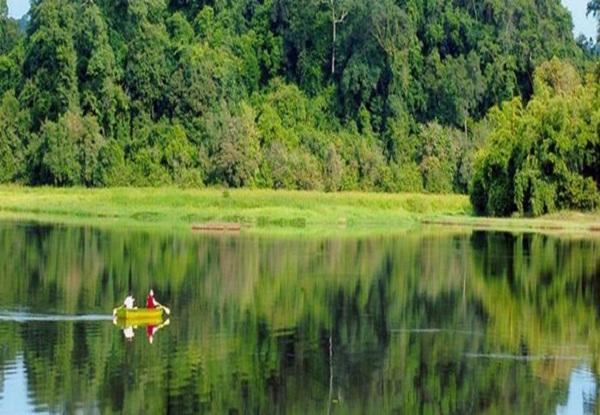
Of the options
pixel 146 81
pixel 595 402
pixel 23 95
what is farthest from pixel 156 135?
pixel 595 402

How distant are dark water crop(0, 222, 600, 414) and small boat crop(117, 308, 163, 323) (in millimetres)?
553

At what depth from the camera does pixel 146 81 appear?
83938 mm

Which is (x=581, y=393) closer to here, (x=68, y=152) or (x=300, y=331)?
(x=300, y=331)

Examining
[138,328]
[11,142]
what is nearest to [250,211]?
[11,142]

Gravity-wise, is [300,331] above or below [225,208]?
below

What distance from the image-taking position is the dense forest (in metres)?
79.0

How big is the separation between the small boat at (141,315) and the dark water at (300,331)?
55 centimetres

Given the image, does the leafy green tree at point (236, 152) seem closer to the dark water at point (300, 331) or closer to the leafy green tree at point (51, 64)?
the leafy green tree at point (51, 64)

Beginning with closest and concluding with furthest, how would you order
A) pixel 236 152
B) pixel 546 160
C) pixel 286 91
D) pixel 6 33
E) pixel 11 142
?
pixel 546 160
pixel 236 152
pixel 11 142
pixel 286 91
pixel 6 33

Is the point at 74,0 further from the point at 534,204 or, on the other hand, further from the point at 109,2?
the point at 534,204

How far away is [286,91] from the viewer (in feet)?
293

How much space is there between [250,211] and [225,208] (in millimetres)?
2969

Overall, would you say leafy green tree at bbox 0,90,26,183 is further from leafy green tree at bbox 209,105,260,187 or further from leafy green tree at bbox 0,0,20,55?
leafy green tree at bbox 0,0,20,55

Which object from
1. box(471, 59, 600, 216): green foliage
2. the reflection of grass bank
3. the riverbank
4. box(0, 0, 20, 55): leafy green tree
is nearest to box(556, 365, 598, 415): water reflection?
the riverbank
